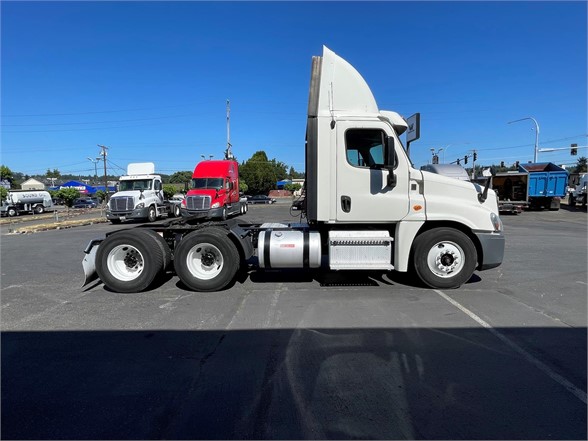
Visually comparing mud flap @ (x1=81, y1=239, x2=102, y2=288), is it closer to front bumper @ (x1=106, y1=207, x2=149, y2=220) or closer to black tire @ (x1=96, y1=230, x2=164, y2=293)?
black tire @ (x1=96, y1=230, x2=164, y2=293)

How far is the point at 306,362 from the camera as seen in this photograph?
3.66m

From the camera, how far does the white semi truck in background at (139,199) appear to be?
21.8m

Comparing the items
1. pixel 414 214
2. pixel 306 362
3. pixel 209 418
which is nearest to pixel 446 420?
pixel 306 362

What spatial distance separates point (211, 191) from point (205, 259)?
16555 millimetres

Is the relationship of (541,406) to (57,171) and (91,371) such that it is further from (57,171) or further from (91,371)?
(57,171)

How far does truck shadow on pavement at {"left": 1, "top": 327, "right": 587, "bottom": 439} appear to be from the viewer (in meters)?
2.66

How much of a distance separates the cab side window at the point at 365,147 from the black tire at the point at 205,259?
2.65 metres

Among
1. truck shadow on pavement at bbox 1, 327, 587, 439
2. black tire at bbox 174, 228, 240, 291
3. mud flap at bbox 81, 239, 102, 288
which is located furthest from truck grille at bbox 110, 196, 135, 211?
truck shadow on pavement at bbox 1, 327, 587, 439

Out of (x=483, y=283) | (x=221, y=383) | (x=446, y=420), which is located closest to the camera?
(x=446, y=420)

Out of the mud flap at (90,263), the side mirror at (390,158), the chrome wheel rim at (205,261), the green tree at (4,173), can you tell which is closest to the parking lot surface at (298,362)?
the mud flap at (90,263)

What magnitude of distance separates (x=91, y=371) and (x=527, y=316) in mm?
5449

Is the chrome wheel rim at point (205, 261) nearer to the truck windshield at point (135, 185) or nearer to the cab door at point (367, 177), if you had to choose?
the cab door at point (367, 177)

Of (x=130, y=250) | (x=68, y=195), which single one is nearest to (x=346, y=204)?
(x=130, y=250)

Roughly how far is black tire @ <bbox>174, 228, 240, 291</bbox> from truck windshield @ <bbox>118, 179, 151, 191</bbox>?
19.2 m
